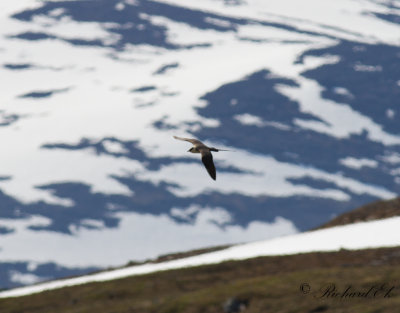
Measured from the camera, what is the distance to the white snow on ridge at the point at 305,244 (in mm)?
73250

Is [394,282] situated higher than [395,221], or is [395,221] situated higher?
[394,282]

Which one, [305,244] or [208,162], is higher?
[208,162]

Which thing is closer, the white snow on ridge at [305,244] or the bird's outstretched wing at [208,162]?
the bird's outstretched wing at [208,162]

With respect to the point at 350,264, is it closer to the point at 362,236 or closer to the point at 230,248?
the point at 362,236

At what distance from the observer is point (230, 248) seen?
85.6 meters

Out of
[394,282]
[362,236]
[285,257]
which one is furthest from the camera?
[362,236]

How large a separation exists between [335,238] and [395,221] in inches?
221

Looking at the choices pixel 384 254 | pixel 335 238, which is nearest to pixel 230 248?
pixel 335 238

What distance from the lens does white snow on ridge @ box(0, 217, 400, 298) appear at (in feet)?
240

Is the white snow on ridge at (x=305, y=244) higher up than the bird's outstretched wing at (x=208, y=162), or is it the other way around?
the bird's outstretched wing at (x=208, y=162)

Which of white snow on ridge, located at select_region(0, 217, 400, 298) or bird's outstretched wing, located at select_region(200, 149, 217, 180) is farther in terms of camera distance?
white snow on ridge, located at select_region(0, 217, 400, 298)

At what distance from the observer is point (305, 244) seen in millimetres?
78625

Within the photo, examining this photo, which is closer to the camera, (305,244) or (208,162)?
(208,162)

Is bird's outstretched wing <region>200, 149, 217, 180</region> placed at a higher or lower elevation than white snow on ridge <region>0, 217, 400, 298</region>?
higher
